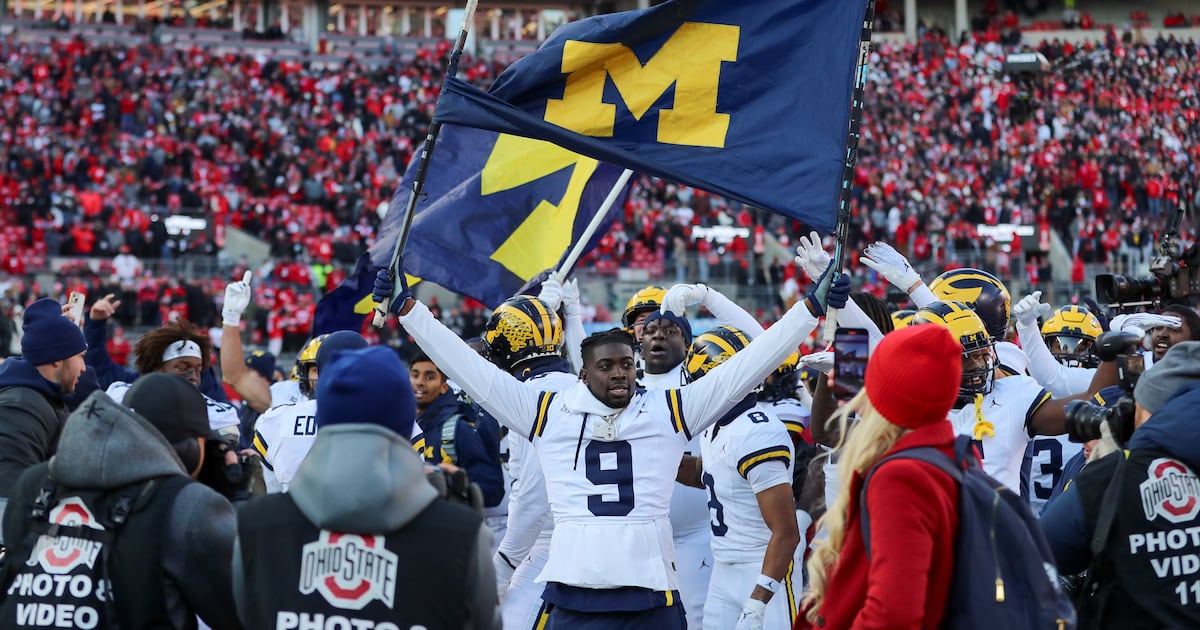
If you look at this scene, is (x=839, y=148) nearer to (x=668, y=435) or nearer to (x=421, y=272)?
(x=668, y=435)

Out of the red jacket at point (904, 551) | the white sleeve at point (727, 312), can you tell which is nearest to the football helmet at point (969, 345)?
the white sleeve at point (727, 312)

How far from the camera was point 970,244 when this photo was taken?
27.7m

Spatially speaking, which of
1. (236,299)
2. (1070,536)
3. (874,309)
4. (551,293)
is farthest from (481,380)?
(236,299)

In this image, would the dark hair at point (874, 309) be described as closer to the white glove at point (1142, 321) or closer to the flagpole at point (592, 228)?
the white glove at point (1142, 321)

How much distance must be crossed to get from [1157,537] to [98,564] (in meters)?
2.95

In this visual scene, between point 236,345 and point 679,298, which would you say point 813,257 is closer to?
point 679,298

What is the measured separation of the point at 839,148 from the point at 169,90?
3202 centimetres

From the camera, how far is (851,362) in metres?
3.60

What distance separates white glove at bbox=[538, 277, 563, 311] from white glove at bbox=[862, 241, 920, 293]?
62.3 inches

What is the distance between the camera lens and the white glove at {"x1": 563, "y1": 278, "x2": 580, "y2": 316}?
25.1 feet

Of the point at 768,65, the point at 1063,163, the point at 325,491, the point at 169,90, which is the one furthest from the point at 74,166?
the point at 325,491

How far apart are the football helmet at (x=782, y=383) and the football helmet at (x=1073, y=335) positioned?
Answer: 211 centimetres

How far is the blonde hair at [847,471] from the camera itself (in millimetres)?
3354

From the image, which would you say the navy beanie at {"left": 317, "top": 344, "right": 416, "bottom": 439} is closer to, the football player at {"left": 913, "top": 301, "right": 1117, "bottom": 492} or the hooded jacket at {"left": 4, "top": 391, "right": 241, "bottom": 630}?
the hooded jacket at {"left": 4, "top": 391, "right": 241, "bottom": 630}
